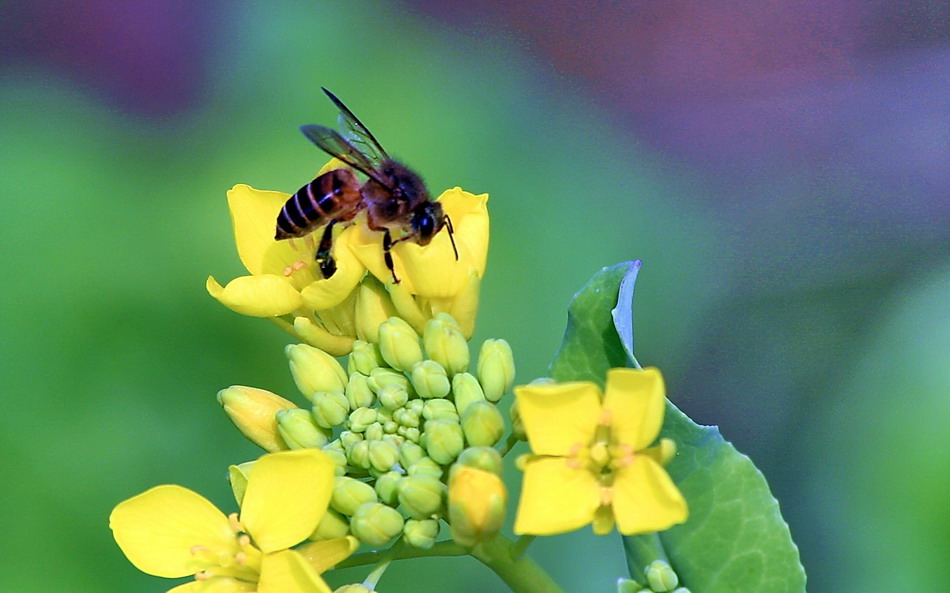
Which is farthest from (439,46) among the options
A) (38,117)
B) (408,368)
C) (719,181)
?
(408,368)

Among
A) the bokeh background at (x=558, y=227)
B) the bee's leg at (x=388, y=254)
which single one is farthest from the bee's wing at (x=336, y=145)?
the bokeh background at (x=558, y=227)

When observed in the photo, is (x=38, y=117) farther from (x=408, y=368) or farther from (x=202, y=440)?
(x=408, y=368)

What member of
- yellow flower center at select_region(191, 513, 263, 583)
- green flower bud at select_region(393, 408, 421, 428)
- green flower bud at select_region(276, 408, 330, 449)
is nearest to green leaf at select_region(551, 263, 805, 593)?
green flower bud at select_region(393, 408, 421, 428)

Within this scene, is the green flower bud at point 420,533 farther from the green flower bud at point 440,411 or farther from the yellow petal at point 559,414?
the yellow petal at point 559,414

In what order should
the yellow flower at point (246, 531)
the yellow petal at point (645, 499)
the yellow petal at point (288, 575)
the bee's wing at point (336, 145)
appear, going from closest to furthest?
the yellow petal at point (645, 499), the yellow petal at point (288, 575), the yellow flower at point (246, 531), the bee's wing at point (336, 145)

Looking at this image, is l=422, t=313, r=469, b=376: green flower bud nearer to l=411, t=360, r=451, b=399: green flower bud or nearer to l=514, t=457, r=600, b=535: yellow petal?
l=411, t=360, r=451, b=399: green flower bud

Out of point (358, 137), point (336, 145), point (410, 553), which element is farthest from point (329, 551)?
point (358, 137)

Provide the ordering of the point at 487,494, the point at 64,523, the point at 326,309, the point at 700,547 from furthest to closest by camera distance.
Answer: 1. the point at 64,523
2. the point at 326,309
3. the point at 700,547
4. the point at 487,494
